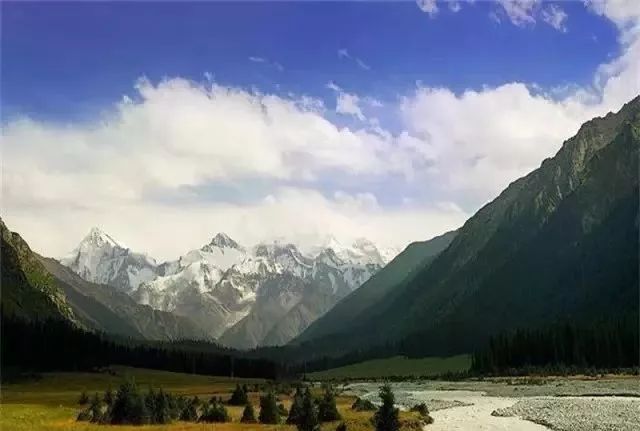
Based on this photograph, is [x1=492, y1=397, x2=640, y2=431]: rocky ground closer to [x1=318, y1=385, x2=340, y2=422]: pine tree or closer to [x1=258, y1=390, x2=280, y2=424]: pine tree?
[x1=318, y1=385, x2=340, y2=422]: pine tree

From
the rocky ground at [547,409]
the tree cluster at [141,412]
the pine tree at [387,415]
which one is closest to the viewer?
the pine tree at [387,415]

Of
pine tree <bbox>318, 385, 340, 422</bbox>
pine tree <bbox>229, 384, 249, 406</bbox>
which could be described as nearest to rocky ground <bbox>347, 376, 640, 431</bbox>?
pine tree <bbox>318, 385, 340, 422</bbox>

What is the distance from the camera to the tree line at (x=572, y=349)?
525 ft

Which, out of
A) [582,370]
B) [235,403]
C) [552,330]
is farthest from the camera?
[552,330]

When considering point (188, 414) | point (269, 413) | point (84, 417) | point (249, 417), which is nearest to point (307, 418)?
point (269, 413)

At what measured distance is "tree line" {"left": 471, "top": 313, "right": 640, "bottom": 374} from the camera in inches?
6299

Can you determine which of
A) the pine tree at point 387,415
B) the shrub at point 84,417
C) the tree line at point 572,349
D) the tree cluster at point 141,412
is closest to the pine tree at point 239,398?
the tree cluster at point 141,412

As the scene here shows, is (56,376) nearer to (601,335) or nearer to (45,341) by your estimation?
(45,341)

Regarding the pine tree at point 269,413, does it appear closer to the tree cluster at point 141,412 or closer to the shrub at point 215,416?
the shrub at point 215,416

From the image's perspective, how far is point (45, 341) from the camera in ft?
638

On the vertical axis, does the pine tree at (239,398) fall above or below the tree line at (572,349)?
below

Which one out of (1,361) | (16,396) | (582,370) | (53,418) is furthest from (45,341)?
(582,370)

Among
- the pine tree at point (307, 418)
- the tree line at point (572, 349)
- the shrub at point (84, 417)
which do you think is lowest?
the shrub at point (84, 417)

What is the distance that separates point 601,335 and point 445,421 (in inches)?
4474
